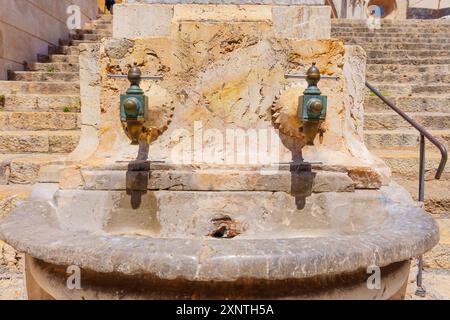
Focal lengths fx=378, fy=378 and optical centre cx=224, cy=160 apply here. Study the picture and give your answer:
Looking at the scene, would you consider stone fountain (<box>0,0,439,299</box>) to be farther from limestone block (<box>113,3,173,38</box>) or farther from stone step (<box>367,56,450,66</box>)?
stone step (<box>367,56,450,66</box>)

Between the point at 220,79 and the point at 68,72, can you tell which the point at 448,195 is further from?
the point at 68,72

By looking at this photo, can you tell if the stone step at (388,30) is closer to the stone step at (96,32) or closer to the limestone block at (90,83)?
the stone step at (96,32)

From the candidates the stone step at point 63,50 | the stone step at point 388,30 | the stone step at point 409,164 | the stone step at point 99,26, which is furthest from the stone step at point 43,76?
the stone step at point 388,30

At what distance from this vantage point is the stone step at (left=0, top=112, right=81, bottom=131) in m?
3.68

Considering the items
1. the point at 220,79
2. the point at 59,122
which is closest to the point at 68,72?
the point at 59,122

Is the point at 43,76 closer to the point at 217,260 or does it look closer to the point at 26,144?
the point at 26,144

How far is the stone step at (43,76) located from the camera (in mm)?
4762

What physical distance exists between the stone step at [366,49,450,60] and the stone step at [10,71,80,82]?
4305mm

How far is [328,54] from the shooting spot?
1972 mm

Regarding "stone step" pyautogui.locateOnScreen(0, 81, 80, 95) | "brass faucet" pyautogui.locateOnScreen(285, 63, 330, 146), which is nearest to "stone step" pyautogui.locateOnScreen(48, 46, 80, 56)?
"stone step" pyautogui.locateOnScreen(0, 81, 80, 95)

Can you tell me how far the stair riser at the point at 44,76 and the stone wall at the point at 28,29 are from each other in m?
0.16

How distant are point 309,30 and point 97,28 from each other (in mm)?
5878

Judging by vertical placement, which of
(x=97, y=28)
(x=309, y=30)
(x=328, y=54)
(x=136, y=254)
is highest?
(x=97, y=28)
